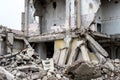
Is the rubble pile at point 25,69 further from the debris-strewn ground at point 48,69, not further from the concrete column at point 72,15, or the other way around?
the concrete column at point 72,15

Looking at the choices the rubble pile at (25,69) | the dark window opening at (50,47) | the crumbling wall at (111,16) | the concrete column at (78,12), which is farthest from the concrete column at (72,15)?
the dark window opening at (50,47)

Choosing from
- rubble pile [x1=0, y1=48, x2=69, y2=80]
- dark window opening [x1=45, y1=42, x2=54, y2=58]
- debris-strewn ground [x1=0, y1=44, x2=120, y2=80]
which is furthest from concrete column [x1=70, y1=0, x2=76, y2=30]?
dark window opening [x1=45, y1=42, x2=54, y2=58]

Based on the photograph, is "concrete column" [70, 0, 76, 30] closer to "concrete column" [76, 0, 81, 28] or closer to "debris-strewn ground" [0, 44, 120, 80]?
"concrete column" [76, 0, 81, 28]

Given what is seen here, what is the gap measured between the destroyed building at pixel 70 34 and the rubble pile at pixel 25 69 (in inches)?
13.3

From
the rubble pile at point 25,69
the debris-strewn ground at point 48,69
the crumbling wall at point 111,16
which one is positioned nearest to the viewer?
the debris-strewn ground at point 48,69

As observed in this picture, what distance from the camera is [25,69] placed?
21109 mm

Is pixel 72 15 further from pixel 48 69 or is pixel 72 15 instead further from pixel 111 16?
pixel 48 69

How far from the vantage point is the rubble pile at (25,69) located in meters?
19.1

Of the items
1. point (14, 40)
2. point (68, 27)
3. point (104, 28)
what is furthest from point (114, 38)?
point (14, 40)

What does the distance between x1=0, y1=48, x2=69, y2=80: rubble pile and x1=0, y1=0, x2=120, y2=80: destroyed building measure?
0.34 meters

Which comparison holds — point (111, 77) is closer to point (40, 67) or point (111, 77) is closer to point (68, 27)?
point (40, 67)

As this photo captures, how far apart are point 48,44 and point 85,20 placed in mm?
4868

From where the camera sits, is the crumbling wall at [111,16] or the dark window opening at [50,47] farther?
the dark window opening at [50,47]

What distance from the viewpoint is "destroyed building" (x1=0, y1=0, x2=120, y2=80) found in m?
24.2
